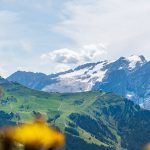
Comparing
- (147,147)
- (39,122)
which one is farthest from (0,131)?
(147,147)

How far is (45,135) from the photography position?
471 centimetres

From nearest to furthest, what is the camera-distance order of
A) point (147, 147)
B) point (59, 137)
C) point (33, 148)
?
A: point (33, 148) → point (59, 137) → point (147, 147)

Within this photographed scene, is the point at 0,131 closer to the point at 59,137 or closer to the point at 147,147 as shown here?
the point at 59,137

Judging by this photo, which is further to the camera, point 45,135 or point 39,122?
point 39,122

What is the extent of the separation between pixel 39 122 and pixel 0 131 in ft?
2.90

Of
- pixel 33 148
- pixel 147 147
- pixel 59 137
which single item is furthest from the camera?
pixel 147 147

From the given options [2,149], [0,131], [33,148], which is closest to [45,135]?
[33,148]

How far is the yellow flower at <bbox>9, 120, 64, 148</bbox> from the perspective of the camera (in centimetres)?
466

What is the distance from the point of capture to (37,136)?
465cm

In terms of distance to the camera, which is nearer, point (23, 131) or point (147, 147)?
point (23, 131)

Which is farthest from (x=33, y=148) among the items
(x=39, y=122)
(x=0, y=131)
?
(x=0, y=131)

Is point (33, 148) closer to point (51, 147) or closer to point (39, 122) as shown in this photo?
point (51, 147)

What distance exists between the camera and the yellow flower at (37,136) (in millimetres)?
4660

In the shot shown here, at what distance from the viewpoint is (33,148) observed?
15.1ft
